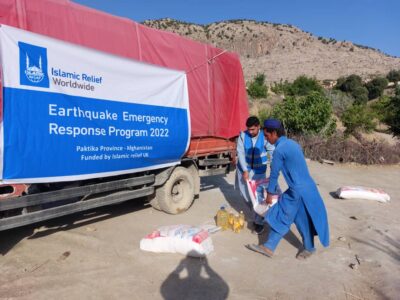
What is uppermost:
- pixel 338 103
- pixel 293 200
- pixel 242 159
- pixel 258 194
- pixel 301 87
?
pixel 301 87

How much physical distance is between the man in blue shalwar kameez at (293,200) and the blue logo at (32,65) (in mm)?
2731

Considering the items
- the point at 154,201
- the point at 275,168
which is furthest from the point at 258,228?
the point at 154,201

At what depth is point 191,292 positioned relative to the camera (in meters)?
3.91

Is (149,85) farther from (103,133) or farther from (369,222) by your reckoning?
(369,222)

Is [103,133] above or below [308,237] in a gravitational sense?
above

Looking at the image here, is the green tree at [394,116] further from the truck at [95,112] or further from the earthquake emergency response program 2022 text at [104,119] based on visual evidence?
the earthquake emergency response program 2022 text at [104,119]

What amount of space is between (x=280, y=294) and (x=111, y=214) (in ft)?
11.6

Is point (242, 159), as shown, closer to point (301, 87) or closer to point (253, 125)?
point (253, 125)

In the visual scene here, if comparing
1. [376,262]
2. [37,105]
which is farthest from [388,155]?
[37,105]

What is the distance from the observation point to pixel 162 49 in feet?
20.2

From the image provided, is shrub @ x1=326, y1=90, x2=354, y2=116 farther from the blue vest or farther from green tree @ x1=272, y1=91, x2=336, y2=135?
the blue vest

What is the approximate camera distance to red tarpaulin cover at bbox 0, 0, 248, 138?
14.5ft

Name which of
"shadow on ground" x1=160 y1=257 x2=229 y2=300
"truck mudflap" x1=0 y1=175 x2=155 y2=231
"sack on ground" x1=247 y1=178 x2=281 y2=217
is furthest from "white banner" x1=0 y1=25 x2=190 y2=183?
"shadow on ground" x1=160 y1=257 x2=229 y2=300

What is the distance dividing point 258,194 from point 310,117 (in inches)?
433
